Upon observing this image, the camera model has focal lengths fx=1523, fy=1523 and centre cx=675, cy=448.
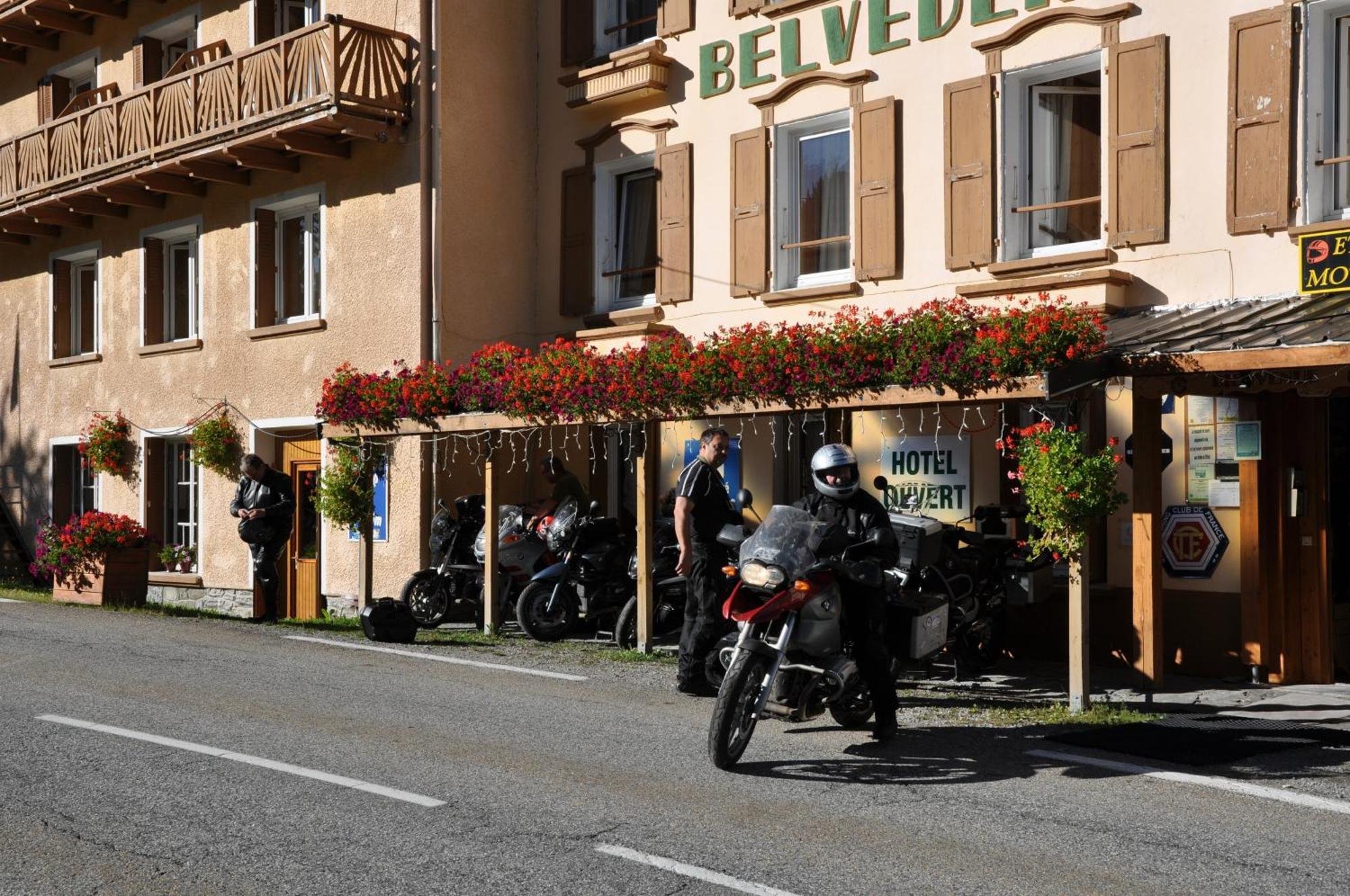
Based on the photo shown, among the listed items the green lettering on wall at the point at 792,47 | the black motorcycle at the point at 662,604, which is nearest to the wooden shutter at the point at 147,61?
the green lettering on wall at the point at 792,47

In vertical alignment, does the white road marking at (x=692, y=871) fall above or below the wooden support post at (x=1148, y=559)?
below

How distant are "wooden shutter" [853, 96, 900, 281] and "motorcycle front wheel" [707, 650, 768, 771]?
22.9ft

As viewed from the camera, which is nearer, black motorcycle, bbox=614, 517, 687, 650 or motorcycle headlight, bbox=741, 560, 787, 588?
motorcycle headlight, bbox=741, 560, 787, 588

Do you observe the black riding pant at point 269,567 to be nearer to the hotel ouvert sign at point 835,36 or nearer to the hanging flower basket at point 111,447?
the hotel ouvert sign at point 835,36

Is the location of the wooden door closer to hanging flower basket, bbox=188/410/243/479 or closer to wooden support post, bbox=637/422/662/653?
hanging flower basket, bbox=188/410/243/479

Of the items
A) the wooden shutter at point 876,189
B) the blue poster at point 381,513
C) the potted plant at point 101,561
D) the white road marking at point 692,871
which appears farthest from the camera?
the blue poster at point 381,513

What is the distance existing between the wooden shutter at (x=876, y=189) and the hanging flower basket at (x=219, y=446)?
908 centimetres

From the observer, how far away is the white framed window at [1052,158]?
12648 millimetres

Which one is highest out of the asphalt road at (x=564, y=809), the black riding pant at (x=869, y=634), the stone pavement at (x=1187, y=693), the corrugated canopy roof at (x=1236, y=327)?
the corrugated canopy roof at (x=1236, y=327)

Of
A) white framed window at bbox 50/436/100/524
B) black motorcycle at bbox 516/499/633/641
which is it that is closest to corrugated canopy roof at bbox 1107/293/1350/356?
black motorcycle at bbox 516/499/633/641

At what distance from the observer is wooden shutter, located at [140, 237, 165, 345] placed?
21.0 metres

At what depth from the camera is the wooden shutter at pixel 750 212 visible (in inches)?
584

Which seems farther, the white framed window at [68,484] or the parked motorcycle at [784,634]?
the white framed window at [68,484]

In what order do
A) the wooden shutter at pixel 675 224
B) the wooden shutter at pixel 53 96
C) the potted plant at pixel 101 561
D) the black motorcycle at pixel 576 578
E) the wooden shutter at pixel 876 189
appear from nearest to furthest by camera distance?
1. the black motorcycle at pixel 576 578
2. the wooden shutter at pixel 876 189
3. the wooden shutter at pixel 675 224
4. the potted plant at pixel 101 561
5. the wooden shutter at pixel 53 96
